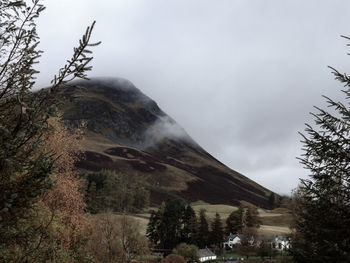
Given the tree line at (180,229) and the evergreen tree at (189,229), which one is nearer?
the tree line at (180,229)

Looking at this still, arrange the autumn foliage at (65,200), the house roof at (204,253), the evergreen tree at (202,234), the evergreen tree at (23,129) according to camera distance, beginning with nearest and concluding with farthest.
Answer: the evergreen tree at (23,129) < the autumn foliage at (65,200) < the house roof at (204,253) < the evergreen tree at (202,234)

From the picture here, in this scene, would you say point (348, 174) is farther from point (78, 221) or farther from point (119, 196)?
point (119, 196)

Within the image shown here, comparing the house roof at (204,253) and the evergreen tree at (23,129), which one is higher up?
the evergreen tree at (23,129)

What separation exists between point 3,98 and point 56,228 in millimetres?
13311

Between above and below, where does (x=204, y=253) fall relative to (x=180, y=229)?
below

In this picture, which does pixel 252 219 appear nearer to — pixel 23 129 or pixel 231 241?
pixel 231 241

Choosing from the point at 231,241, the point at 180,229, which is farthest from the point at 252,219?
the point at 180,229

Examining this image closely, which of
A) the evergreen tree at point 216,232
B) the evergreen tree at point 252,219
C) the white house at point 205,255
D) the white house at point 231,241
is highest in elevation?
the evergreen tree at point 252,219

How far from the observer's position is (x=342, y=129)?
1009 cm

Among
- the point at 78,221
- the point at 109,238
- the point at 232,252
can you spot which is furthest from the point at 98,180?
the point at 78,221

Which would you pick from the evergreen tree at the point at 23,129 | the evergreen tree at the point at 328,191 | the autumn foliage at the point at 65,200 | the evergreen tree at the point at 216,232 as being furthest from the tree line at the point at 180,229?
the evergreen tree at the point at 23,129

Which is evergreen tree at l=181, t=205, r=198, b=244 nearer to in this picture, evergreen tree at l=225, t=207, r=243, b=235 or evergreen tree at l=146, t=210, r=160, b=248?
evergreen tree at l=146, t=210, r=160, b=248

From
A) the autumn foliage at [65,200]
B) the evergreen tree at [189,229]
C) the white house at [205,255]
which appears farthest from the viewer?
the evergreen tree at [189,229]

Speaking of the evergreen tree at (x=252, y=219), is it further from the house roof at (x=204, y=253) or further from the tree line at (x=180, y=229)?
the house roof at (x=204, y=253)
